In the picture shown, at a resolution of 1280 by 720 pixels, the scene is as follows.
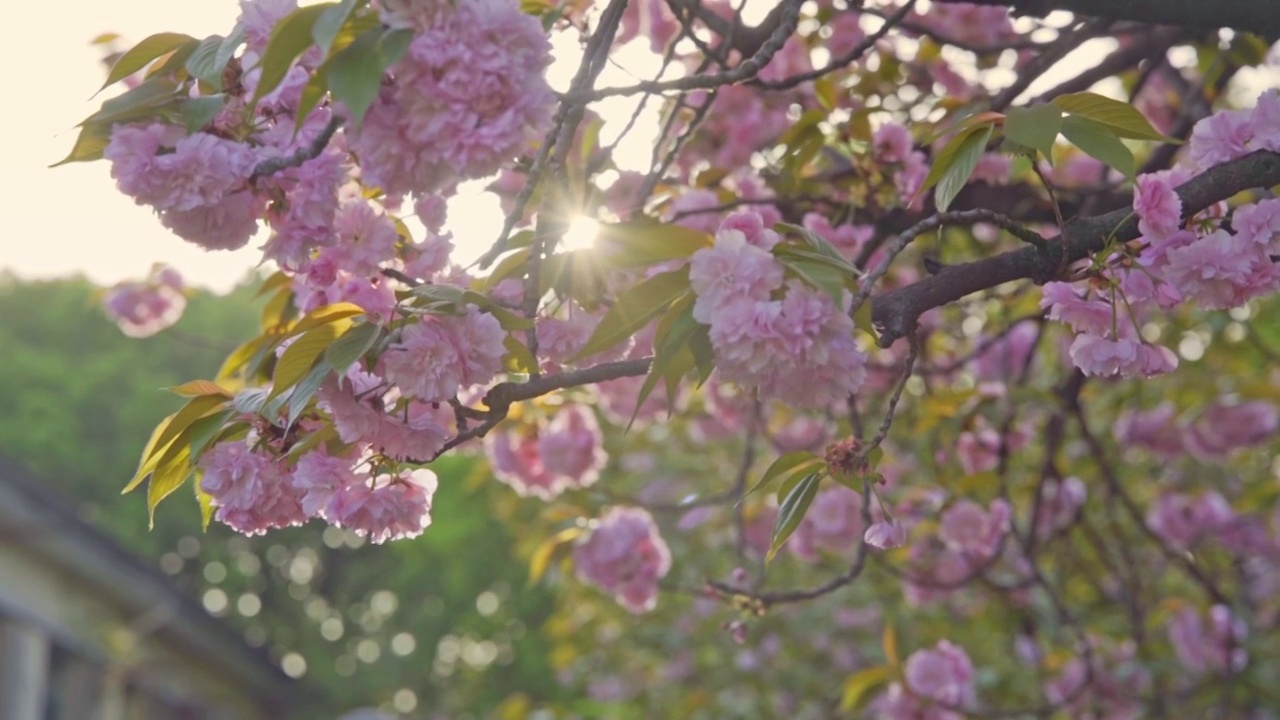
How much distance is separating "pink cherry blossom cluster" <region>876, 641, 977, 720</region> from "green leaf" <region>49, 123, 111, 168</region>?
2583 mm

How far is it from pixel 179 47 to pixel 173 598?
303 inches

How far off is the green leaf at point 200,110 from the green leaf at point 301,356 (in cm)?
24

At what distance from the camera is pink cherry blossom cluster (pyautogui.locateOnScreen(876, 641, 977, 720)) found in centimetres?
359

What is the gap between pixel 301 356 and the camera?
1.48 meters

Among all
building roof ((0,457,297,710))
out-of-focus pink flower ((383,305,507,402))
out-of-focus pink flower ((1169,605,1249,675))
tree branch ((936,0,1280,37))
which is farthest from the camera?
building roof ((0,457,297,710))

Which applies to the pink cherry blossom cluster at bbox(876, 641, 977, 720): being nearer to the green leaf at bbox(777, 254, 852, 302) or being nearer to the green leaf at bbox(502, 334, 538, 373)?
the green leaf at bbox(502, 334, 538, 373)

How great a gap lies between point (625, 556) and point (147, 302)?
1713 mm

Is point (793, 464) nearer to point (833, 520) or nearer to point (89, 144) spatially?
point (89, 144)

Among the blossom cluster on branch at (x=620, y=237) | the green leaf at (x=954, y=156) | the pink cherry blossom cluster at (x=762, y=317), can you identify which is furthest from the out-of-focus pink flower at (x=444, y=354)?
the green leaf at (x=954, y=156)

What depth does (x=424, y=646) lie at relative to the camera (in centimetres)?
2241

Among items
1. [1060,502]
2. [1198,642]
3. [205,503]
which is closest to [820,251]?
[205,503]

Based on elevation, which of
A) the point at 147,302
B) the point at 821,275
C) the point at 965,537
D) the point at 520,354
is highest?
the point at 821,275

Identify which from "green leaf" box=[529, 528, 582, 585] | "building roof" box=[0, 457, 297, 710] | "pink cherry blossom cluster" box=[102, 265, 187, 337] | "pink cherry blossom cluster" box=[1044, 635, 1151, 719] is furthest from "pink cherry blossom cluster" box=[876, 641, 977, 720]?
"building roof" box=[0, 457, 297, 710]

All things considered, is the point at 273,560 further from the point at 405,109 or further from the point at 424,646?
the point at 405,109
